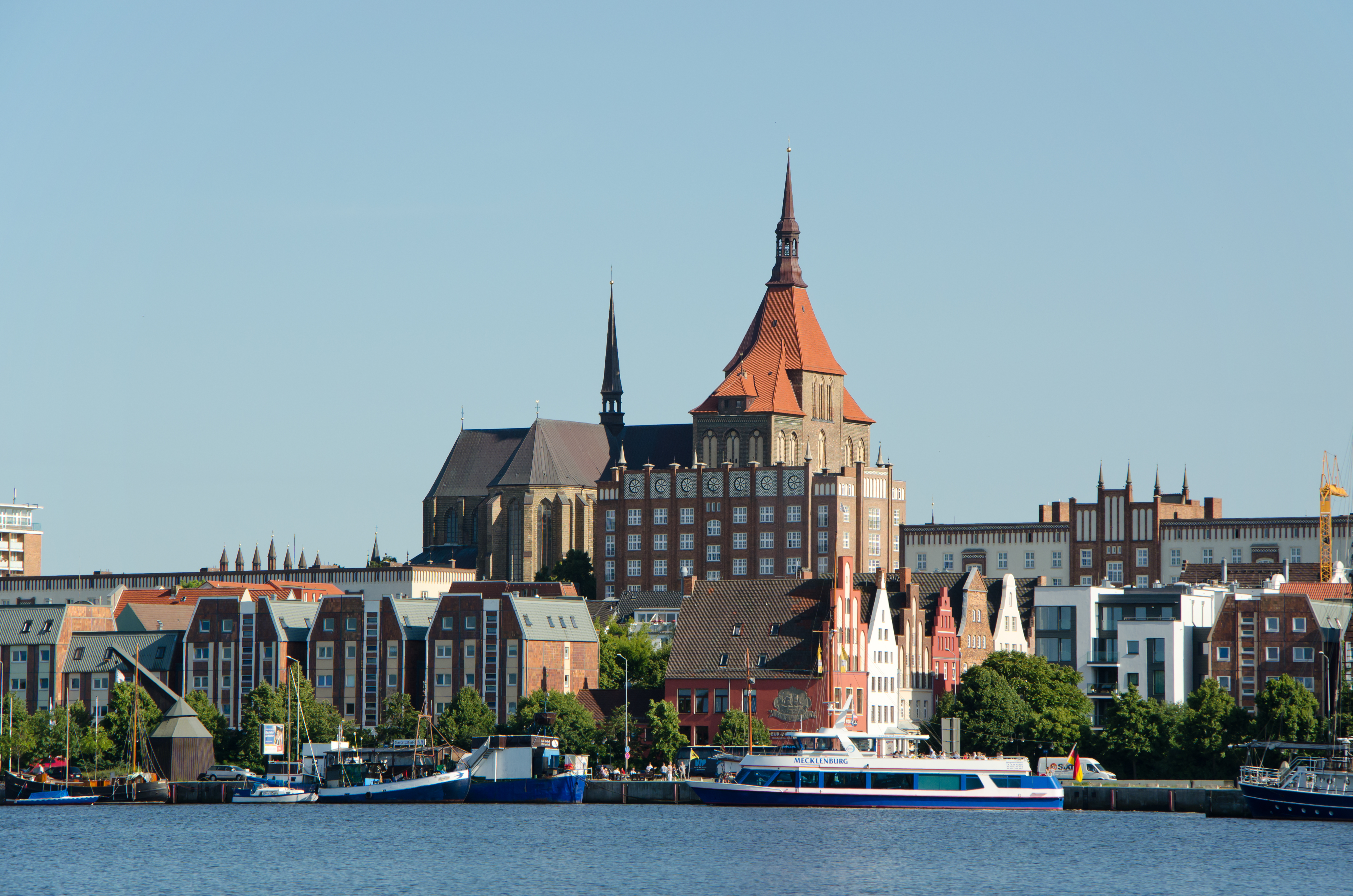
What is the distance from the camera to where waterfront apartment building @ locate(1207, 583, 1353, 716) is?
154 metres

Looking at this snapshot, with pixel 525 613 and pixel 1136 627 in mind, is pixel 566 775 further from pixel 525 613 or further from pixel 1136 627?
pixel 1136 627

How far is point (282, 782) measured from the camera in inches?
5881

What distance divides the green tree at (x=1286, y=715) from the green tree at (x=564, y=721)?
126 feet

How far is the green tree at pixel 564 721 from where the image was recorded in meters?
151

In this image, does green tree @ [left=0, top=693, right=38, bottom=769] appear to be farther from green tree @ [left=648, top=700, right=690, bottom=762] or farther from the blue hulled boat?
green tree @ [left=648, top=700, right=690, bottom=762]

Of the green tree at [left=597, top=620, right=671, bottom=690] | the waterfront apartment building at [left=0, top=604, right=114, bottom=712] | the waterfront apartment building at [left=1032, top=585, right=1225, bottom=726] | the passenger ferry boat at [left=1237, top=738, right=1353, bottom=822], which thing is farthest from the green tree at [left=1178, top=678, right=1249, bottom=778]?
the waterfront apartment building at [left=0, top=604, right=114, bottom=712]

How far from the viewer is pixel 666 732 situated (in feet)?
488

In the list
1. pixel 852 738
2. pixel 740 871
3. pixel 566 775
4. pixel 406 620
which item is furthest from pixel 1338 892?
pixel 406 620

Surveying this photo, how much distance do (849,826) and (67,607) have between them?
74.4 metres

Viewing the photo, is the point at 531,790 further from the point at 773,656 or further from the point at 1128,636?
the point at 1128,636

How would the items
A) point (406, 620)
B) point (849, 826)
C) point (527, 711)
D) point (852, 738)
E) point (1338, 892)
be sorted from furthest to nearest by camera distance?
1. point (406, 620)
2. point (527, 711)
3. point (852, 738)
4. point (849, 826)
5. point (1338, 892)

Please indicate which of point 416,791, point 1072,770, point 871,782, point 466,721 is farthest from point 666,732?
point 1072,770

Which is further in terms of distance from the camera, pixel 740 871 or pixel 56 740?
pixel 56 740

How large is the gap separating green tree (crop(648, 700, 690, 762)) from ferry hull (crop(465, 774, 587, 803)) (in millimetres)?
5797
